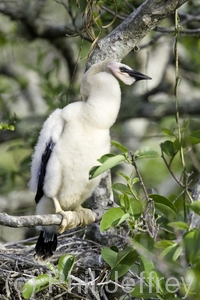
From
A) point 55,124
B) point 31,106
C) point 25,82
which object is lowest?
point 31,106

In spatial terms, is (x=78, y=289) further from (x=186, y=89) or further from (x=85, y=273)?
(x=186, y=89)

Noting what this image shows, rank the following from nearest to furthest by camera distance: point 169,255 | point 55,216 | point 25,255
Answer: point 169,255 → point 55,216 → point 25,255

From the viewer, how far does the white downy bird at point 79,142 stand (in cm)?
354

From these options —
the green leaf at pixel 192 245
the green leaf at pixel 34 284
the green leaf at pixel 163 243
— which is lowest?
the green leaf at pixel 34 284

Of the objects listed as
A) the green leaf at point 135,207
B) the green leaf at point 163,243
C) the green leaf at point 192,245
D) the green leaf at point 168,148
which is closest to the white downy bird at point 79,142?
the green leaf at point 168,148

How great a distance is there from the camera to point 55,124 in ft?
12.0

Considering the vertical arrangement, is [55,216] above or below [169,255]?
below

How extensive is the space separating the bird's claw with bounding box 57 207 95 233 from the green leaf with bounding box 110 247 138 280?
64 cm

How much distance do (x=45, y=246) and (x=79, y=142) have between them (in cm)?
78

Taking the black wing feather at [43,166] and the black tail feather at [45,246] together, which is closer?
the black wing feather at [43,166]

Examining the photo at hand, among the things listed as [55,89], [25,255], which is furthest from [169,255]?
[55,89]

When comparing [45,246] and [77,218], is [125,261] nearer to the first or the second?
[77,218]

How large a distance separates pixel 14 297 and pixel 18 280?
11 cm

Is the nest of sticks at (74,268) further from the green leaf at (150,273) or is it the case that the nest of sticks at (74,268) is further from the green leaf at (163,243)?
the green leaf at (163,243)
